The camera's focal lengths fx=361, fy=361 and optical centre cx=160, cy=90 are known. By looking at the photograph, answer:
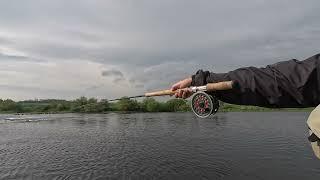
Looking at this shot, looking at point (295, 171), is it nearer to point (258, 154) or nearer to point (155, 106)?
point (258, 154)

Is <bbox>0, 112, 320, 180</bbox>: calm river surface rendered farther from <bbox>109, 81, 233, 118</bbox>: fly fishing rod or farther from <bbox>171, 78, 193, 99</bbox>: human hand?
<bbox>171, 78, 193, 99</bbox>: human hand

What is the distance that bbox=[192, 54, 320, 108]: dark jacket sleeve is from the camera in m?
2.27

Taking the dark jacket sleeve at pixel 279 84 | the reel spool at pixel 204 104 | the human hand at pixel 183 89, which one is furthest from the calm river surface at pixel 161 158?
the dark jacket sleeve at pixel 279 84

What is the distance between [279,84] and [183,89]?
3.75ft

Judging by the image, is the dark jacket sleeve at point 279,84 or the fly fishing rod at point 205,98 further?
the fly fishing rod at point 205,98

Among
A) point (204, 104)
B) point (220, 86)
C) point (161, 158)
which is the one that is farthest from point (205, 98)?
point (161, 158)

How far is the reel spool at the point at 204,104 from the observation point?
126 inches

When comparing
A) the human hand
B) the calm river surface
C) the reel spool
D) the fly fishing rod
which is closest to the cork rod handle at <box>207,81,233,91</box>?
the fly fishing rod

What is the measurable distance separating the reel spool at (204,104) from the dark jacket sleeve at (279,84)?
1.57 feet

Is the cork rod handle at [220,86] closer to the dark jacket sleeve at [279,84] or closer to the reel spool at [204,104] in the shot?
the dark jacket sleeve at [279,84]

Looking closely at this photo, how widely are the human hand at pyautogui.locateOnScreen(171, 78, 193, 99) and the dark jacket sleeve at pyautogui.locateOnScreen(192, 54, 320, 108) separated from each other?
1.83ft

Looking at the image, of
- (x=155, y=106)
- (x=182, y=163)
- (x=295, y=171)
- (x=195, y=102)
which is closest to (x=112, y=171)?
(x=182, y=163)

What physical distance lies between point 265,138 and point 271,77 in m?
43.9

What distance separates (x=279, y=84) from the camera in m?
2.38
